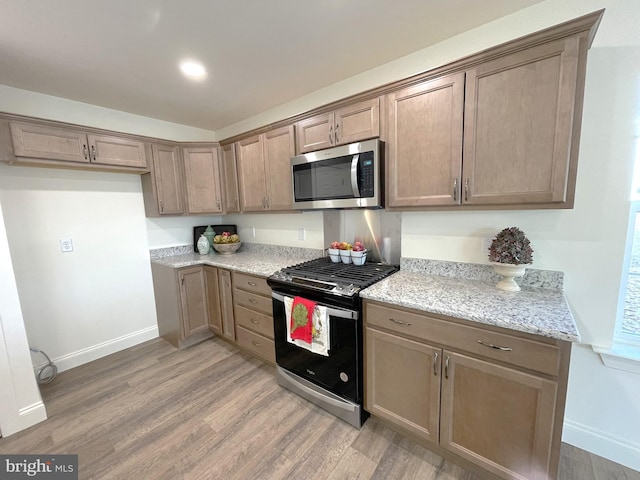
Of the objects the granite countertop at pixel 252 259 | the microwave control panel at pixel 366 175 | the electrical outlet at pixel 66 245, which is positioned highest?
the microwave control panel at pixel 366 175

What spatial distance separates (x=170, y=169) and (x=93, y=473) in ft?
8.26

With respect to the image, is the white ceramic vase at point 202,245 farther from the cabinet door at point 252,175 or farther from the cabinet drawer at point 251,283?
the cabinet drawer at point 251,283

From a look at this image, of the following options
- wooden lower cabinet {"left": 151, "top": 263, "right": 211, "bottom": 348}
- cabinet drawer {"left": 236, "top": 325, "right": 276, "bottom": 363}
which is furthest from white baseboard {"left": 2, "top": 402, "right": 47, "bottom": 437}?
cabinet drawer {"left": 236, "top": 325, "right": 276, "bottom": 363}

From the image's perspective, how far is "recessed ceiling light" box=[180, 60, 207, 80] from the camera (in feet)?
6.15

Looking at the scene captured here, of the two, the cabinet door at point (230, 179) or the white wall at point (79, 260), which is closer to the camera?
the white wall at point (79, 260)

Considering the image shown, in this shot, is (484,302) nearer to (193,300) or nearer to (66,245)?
(193,300)

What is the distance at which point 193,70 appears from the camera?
197 centimetres

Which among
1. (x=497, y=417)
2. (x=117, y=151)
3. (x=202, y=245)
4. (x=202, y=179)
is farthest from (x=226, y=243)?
(x=497, y=417)

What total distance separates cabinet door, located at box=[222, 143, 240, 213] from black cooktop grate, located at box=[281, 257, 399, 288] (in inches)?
49.2

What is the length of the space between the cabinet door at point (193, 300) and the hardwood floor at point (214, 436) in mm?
→ 491

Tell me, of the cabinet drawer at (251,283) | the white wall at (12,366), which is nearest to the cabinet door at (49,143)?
the white wall at (12,366)

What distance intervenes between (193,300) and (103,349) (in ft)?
3.41

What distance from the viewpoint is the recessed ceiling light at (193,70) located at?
1.87 metres

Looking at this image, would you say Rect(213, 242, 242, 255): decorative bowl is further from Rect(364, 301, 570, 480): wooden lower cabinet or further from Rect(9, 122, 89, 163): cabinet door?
Rect(364, 301, 570, 480): wooden lower cabinet
